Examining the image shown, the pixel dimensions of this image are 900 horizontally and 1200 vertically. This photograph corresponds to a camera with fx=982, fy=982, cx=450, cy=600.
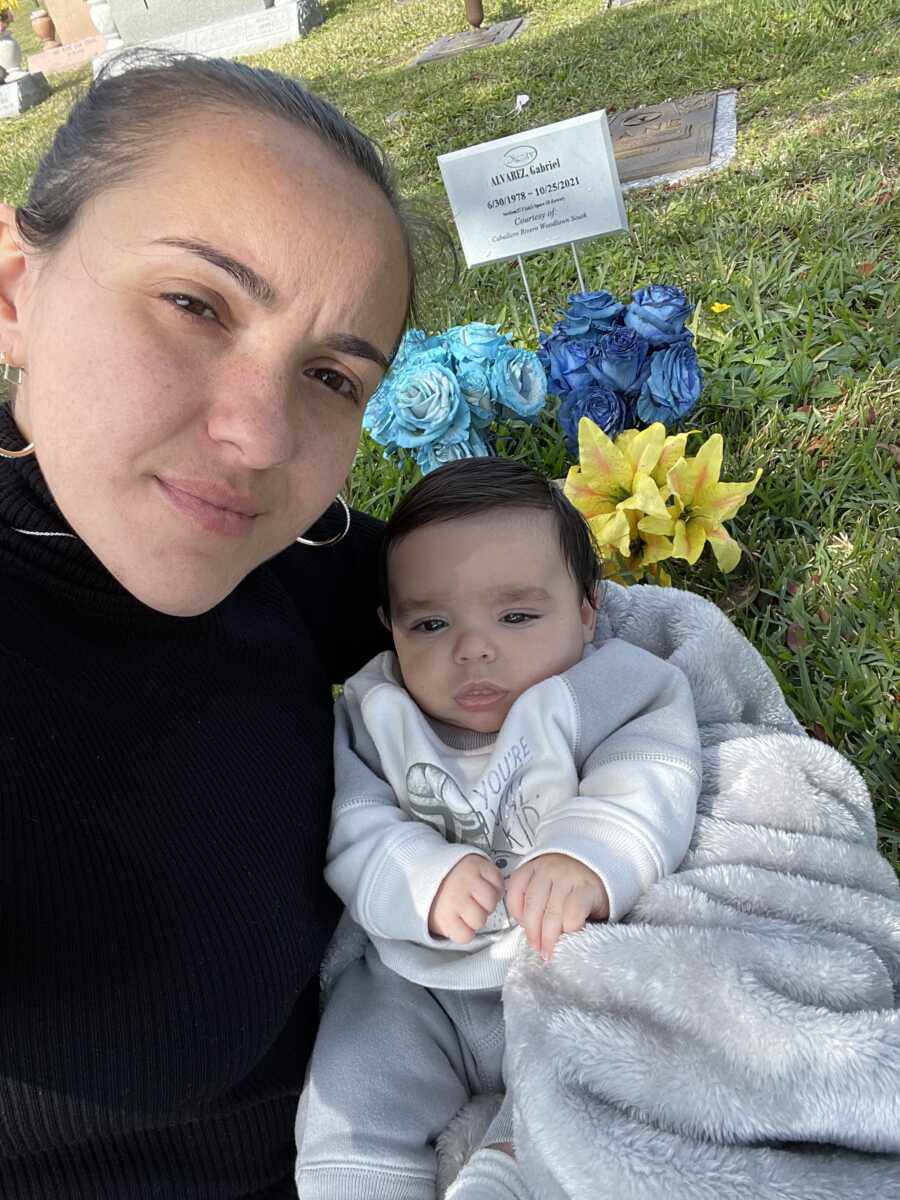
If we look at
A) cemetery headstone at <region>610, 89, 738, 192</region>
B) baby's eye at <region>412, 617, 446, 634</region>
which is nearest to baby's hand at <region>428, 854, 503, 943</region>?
baby's eye at <region>412, 617, 446, 634</region>

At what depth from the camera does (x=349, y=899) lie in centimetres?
136

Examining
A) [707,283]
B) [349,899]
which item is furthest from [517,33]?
[349,899]

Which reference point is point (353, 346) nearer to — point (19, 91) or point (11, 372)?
point (11, 372)

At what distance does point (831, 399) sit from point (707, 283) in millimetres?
895

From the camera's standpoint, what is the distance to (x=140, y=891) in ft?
3.44

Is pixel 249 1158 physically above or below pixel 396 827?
below

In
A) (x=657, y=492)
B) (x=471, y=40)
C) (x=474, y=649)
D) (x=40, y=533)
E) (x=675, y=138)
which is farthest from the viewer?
(x=471, y=40)

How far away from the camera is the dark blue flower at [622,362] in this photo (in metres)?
2.63

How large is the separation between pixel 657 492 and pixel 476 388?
698mm

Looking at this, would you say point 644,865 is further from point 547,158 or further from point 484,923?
point 547,158

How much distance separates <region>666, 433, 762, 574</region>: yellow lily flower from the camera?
7.45ft

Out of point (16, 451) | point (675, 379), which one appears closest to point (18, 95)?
point (675, 379)

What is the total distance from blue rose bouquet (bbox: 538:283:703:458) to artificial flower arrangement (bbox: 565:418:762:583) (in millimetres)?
336

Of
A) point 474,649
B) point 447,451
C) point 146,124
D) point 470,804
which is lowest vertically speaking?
point 447,451
